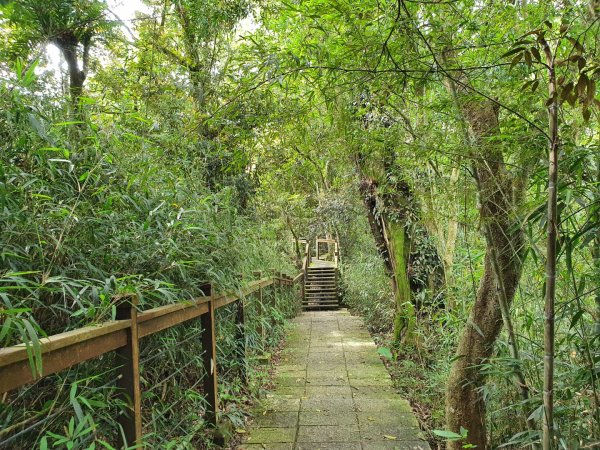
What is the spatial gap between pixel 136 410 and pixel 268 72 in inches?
63.6

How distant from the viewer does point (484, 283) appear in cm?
259

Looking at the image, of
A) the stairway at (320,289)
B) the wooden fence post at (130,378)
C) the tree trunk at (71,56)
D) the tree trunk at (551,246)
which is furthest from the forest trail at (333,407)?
the stairway at (320,289)

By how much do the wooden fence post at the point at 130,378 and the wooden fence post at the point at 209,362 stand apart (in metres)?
0.89

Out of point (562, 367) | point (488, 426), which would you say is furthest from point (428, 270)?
point (562, 367)

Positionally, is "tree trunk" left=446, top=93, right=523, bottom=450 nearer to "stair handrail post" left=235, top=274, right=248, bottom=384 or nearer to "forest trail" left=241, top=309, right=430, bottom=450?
"forest trail" left=241, top=309, right=430, bottom=450

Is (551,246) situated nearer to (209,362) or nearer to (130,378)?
(130,378)

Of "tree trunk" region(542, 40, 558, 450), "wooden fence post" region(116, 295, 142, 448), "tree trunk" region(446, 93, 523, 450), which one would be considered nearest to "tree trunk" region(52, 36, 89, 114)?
"wooden fence post" region(116, 295, 142, 448)

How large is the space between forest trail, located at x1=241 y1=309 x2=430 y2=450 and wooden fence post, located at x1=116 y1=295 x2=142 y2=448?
1381mm

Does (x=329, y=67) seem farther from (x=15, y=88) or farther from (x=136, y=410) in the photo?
(x=136, y=410)

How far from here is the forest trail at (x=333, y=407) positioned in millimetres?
2812

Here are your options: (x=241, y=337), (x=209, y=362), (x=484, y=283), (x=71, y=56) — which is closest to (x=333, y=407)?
(x=241, y=337)

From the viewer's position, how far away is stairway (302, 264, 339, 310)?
13062 mm

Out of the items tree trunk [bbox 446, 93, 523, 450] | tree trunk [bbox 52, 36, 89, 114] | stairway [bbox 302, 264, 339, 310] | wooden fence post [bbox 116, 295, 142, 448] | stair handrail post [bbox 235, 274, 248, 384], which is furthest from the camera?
stairway [bbox 302, 264, 339, 310]

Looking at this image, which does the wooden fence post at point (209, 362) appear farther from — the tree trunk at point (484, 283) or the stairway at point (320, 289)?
the stairway at point (320, 289)
